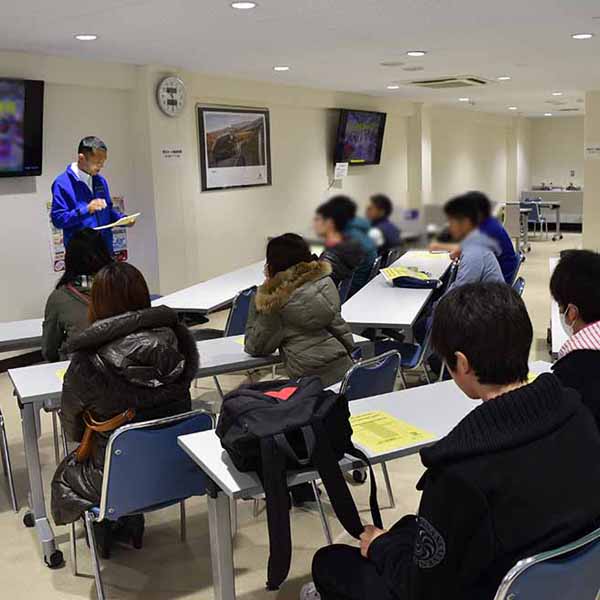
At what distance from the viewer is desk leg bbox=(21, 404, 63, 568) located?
2.51 meters

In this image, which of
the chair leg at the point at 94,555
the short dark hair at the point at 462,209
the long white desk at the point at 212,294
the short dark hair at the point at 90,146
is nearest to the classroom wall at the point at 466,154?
the short dark hair at the point at 462,209

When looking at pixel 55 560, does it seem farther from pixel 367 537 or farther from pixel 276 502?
pixel 367 537

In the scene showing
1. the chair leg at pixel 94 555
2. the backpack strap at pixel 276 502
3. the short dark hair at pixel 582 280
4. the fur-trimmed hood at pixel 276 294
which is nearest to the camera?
the backpack strap at pixel 276 502

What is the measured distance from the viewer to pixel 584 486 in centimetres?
123

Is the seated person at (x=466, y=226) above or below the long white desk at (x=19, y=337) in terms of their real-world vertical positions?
above

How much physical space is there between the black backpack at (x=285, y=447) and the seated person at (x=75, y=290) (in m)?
1.33

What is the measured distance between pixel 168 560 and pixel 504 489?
1.74 metres

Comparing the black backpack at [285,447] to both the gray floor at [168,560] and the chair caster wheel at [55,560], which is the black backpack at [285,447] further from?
the chair caster wheel at [55,560]

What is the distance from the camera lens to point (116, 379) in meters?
2.09

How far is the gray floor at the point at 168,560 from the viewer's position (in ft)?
7.73

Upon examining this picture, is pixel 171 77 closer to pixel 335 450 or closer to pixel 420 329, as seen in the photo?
pixel 420 329

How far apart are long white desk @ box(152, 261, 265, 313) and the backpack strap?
1.95 m

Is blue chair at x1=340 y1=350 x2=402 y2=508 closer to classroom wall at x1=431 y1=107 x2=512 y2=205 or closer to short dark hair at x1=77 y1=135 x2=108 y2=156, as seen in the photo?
classroom wall at x1=431 y1=107 x2=512 y2=205

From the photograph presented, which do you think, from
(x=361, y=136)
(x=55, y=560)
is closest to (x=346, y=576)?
(x=361, y=136)
